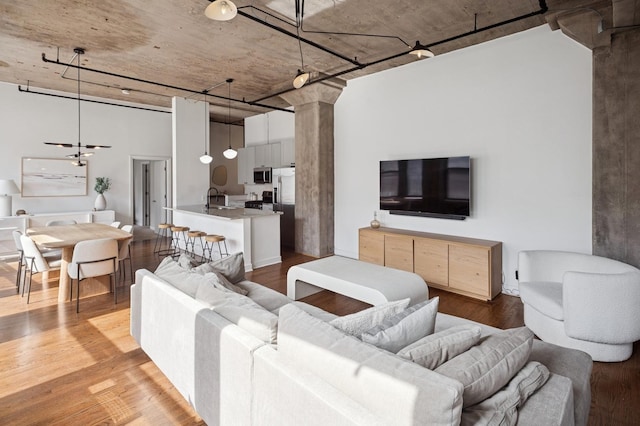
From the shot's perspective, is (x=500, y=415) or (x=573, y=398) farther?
(x=573, y=398)

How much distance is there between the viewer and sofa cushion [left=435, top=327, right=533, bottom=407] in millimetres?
1216

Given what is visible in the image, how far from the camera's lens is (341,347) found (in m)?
1.38

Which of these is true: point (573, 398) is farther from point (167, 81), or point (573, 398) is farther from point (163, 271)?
point (167, 81)

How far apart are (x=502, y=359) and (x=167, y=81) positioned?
269 inches

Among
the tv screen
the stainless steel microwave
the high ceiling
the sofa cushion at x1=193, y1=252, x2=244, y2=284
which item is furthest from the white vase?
the tv screen

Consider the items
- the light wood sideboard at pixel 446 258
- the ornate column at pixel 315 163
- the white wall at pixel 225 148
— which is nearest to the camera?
the light wood sideboard at pixel 446 258

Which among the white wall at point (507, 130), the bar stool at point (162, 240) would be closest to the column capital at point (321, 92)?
the white wall at point (507, 130)

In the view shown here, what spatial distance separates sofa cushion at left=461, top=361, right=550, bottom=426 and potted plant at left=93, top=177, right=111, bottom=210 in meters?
8.15

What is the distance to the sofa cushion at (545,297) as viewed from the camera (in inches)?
115

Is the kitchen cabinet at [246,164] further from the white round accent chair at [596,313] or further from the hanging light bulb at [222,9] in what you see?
the white round accent chair at [596,313]

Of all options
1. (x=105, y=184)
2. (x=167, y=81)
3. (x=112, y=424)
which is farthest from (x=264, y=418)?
(x=105, y=184)

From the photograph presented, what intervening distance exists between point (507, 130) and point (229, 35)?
3.77 m

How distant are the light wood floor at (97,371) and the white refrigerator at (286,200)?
339cm

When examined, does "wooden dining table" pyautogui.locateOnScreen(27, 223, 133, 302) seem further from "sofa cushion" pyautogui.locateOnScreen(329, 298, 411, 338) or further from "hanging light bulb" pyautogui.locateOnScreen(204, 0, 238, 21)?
"sofa cushion" pyautogui.locateOnScreen(329, 298, 411, 338)
